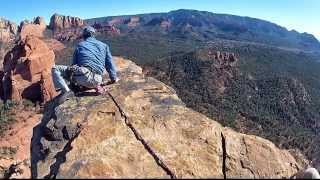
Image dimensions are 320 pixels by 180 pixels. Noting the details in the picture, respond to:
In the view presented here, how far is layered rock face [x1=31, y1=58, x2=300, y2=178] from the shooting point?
31.4 ft

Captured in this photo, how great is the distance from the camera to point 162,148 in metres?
10.3

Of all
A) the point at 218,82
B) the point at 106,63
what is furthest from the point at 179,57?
the point at 106,63

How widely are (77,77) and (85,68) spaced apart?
0.34 metres

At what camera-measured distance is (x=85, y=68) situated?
45.2 feet

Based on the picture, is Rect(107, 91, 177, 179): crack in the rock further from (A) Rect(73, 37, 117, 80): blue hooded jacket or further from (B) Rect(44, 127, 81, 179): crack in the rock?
(A) Rect(73, 37, 117, 80): blue hooded jacket

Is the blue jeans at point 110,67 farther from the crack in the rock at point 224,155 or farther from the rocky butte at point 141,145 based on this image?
the crack in the rock at point 224,155

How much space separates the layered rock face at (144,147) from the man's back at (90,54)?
1793 mm

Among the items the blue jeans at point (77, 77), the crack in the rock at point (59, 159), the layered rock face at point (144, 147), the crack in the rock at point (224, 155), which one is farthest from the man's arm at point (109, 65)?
the crack in the rock at point (224, 155)

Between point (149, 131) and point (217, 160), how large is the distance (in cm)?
158

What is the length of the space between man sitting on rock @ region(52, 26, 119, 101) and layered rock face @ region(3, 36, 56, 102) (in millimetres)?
40222

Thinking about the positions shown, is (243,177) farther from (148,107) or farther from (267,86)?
(267,86)

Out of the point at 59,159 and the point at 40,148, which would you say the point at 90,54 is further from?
the point at 59,159

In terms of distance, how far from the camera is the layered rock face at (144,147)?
31.4ft

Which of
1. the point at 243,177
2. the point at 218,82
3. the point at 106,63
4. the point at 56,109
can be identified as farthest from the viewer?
the point at 218,82
